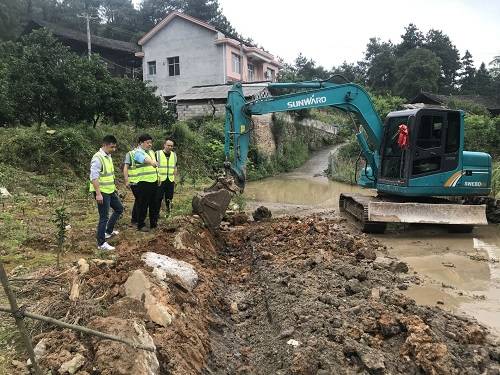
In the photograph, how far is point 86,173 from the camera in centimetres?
1376

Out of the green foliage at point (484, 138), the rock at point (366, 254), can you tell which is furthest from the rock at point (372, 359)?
the green foliage at point (484, 138)

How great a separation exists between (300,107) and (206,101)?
16422 mm

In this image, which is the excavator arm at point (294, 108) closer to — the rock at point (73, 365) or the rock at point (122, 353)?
the rock at point (122, 353)

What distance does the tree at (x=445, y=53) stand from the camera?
179 ft

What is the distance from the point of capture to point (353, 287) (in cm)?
562

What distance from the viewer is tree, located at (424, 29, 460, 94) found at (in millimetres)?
54625

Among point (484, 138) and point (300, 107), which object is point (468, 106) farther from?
point (300, 107)

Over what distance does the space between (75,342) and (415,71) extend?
152ft

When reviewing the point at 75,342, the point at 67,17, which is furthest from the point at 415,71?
the point at 75,342

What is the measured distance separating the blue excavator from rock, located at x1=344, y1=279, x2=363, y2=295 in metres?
3.41

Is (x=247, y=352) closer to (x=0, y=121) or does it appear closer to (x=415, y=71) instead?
(x=0, y=121)

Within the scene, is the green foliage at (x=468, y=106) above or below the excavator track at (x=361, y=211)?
above

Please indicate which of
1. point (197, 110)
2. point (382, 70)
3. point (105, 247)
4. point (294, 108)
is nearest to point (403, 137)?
point (294, 108)

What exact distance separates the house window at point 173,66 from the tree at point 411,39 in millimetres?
31515
